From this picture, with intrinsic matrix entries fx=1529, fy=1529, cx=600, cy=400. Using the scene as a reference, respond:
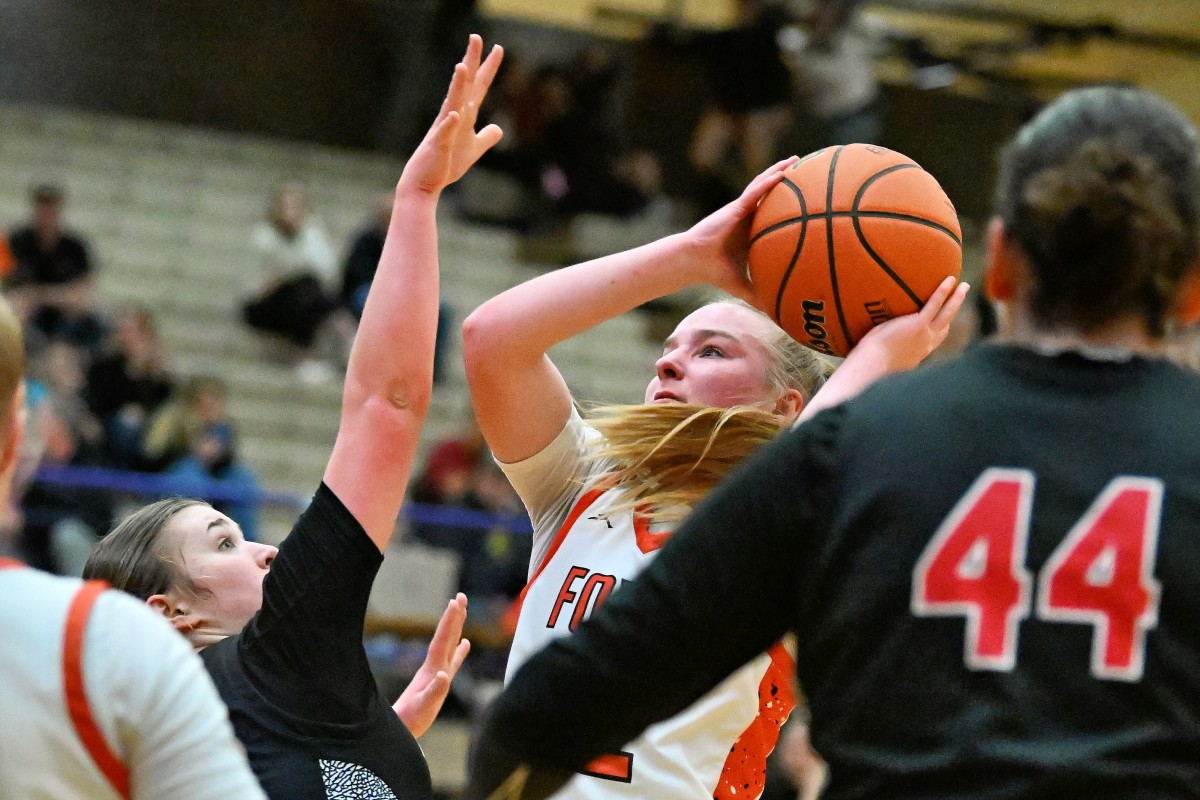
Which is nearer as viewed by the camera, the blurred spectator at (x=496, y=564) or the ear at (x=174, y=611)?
the ear at (x=174, y=611)

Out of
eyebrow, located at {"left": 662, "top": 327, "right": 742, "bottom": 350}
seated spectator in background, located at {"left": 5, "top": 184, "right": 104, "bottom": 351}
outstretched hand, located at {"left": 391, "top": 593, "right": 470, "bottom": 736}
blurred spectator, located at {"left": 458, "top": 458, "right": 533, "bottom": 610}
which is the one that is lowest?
blurred spectator, located at {"left": 458, "top": 458, "right": 533, "bottom": 610}

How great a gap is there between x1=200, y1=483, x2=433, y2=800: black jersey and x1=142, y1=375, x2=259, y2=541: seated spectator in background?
7.11 m

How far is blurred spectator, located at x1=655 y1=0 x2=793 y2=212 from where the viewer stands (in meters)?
13.9

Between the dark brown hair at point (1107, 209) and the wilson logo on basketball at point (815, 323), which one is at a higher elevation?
the dark brown hair at point (1107, 209)

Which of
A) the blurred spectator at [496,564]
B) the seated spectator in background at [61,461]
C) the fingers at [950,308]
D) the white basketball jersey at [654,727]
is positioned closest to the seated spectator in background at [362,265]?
the seated spectator in background at [61,461]

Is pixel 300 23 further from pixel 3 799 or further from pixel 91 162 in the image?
pixel 3 799

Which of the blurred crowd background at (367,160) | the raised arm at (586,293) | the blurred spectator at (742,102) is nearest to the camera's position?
the raised arm at (586,293)

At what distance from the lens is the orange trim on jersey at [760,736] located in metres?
3.04

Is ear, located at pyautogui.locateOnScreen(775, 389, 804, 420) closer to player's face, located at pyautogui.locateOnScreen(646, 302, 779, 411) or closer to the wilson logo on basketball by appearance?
player's face, located at pyautogui.locateOnScreen(646, 302, 779, 411)

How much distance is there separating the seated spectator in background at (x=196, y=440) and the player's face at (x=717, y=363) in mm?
6678

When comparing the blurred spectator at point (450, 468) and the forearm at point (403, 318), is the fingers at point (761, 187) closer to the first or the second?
the forearm at point (403, 318)

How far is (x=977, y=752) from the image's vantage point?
1.64 metres

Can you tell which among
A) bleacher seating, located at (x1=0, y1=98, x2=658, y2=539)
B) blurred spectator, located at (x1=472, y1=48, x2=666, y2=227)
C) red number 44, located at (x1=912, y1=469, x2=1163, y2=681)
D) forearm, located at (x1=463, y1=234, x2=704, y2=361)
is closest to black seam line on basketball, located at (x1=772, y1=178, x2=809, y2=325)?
forearm, located at (x1=463, y1=234, x2=704, y2=361)

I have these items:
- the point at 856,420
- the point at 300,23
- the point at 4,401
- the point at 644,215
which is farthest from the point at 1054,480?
the point at 300,23
